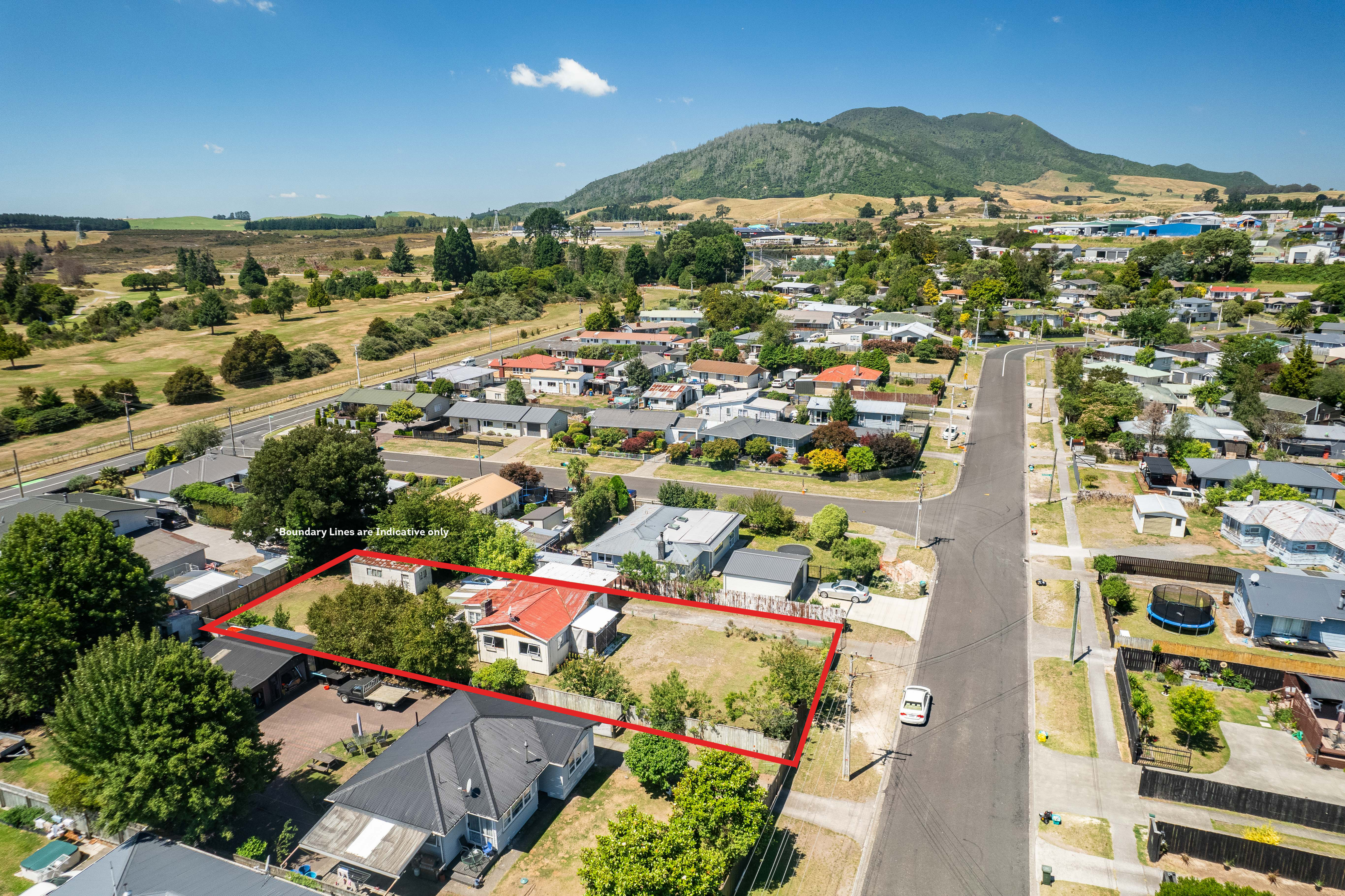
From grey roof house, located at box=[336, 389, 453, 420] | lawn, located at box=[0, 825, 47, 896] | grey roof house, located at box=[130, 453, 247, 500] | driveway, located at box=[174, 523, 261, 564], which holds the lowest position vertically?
lawn, located at box=[0, 825, 47, 896]

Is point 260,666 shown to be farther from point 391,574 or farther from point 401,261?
point 401,261

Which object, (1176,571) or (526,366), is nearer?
(1176,571)

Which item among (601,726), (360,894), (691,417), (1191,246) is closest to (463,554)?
(601,726)

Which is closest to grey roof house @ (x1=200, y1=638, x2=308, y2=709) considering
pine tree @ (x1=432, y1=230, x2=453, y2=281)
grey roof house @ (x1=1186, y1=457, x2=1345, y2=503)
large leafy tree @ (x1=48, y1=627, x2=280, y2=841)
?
large leafy tree @ (x1=48, y1=627, x2=280, y2=841)

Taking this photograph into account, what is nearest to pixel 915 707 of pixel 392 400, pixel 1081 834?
pixel 1081 834

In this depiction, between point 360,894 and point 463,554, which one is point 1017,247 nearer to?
point 463,554

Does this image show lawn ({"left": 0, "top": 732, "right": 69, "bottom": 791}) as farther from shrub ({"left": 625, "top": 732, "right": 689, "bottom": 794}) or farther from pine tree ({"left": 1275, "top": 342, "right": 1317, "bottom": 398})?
pine tree ({"left": 1275, "top": 342, "right": 1317, "bottom": 398})
